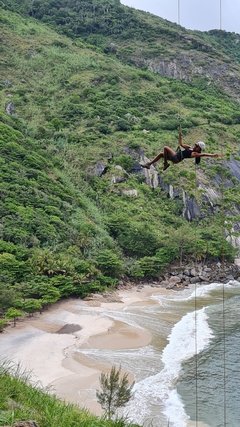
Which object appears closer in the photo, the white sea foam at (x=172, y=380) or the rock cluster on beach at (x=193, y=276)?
the white sea foam at (x=172, y=380)

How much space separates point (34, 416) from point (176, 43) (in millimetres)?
128593

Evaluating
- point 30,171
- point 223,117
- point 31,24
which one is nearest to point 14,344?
point 30,171

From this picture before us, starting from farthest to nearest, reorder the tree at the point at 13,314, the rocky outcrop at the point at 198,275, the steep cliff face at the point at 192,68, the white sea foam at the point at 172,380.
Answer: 1. the steep cliff face at the point at 192,68
2. the rocky outcrop at the point at 198,275
3. the tree at the point at 13,314
4. the white sea foam at the point at 172,380

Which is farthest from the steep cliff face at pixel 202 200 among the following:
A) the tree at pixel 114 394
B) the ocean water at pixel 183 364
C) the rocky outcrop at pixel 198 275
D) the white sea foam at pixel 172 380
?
the tree at pixel 114 394

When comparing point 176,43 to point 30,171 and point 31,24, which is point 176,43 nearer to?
point 31,24

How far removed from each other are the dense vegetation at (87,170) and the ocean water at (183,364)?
24.2ft

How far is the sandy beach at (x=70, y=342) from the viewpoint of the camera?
20391mm

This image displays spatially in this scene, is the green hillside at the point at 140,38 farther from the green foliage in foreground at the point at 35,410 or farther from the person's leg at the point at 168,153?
the green foliage in foreground at the point at 35,410

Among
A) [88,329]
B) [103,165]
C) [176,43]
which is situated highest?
[176,43]

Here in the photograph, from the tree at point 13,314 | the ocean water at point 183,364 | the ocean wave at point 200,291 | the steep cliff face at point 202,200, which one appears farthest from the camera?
the steep cliff face at point 202,200

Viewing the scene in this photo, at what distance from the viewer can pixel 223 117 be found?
9219cm

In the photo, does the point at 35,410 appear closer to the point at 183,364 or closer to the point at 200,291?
the point at 183,364

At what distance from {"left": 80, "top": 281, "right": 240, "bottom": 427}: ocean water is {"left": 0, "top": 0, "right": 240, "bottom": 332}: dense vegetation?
739cm

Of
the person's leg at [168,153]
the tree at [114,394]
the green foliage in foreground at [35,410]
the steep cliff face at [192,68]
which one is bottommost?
the tree at [114,394]
